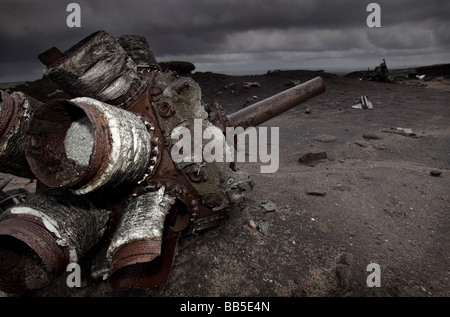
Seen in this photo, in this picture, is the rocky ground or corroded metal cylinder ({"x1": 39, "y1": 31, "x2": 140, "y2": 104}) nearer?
corroded metal cylinder ({"x1": 39, "y1": 31, "x2": 140, "y2": 104})

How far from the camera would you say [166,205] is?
2.50 meters

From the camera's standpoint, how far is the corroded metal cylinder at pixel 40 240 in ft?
5.85

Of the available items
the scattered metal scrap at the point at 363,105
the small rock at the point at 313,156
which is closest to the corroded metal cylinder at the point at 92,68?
the small rock at the point at 313,156

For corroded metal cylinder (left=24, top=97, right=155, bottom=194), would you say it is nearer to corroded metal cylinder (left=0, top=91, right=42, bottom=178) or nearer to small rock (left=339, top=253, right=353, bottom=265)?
corroded metal cylinder (left=0, top=91, right=42, bottom=178)

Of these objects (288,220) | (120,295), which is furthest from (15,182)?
(288,220)

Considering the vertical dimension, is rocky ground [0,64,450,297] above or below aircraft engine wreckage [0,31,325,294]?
below

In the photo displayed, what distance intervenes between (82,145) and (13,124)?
1.73 feet

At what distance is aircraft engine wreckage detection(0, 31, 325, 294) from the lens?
1.85 m

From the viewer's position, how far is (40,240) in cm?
178

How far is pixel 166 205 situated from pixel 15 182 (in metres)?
6.76

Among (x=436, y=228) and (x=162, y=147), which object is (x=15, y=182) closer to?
(x=162, y=147)

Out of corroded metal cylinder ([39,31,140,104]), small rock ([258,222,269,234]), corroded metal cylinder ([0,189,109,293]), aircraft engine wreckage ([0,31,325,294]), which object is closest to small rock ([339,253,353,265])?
small rock ([258,222,269,234])

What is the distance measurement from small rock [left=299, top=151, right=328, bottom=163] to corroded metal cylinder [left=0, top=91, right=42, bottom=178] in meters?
5.14
